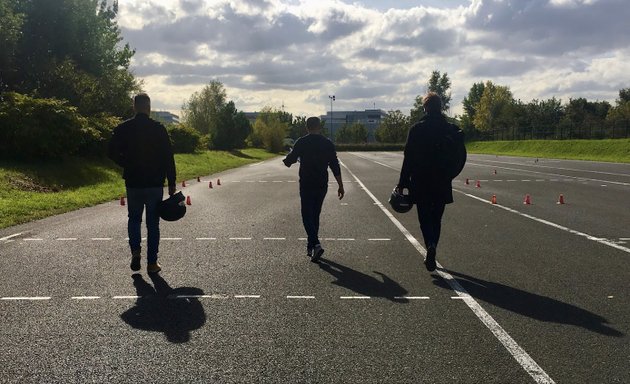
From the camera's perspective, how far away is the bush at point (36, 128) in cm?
1836

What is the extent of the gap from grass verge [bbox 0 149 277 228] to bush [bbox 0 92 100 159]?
0.59 m

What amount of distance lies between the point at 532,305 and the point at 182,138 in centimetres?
3846

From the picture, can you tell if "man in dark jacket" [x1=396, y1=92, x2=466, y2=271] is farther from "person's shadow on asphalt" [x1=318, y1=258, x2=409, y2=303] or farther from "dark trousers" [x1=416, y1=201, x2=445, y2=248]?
"person's shadow on asphalt" [x1=318, y1=258, x2=409, y2=303]

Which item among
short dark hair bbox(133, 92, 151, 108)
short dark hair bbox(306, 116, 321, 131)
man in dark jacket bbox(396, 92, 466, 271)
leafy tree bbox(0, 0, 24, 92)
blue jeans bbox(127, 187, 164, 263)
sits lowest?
blue jeans bbox(127, 187, 164, 263)

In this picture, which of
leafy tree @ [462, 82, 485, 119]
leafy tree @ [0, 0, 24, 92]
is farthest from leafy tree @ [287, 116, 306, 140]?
leafy tree @ [0, 0, 24, 92]

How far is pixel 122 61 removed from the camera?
129ft

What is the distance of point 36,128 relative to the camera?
18453 millimetres

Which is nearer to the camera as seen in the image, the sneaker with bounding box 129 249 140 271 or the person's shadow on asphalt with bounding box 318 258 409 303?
the person's shadow on asphalt with bounding box 318 258 409 303

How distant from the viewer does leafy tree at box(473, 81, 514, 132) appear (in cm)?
10138

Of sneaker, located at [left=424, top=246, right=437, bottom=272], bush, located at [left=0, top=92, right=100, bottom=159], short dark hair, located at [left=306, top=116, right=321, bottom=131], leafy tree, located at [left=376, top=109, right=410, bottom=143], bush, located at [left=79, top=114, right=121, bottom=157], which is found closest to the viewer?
sneaker, located at [left=424, top=246, right=437, bottom=272]

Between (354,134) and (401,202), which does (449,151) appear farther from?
(354,134)

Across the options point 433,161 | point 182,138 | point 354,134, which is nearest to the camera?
point 433,161

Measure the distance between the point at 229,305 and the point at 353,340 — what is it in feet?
4.66

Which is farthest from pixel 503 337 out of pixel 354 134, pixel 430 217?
pixel 354 134
